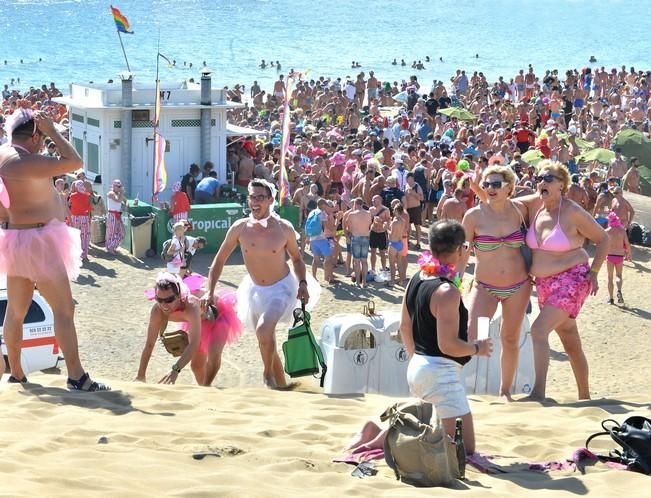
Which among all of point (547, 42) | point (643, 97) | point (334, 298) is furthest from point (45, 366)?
point (547, 42)

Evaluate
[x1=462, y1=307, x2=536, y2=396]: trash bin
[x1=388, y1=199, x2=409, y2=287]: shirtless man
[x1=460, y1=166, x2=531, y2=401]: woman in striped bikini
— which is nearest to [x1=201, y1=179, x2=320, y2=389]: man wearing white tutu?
[x1=460, y1=166, x2=531, y2=401]: woman in striped bikini

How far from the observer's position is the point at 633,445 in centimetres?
577

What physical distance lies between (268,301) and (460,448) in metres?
3.02

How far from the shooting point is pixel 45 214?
6969 mm

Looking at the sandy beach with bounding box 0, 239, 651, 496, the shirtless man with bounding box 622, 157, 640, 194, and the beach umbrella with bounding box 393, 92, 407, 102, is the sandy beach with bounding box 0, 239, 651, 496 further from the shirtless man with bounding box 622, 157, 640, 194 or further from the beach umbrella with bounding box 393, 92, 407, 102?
the beach umbrella with bounding box 393, 92, 407, 102

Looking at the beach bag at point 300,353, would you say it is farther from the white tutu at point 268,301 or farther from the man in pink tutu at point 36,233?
the man in pink tutu at point 36,233

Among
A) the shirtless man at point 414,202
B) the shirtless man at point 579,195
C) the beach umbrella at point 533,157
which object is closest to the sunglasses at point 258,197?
the shirtless man at point 414,202


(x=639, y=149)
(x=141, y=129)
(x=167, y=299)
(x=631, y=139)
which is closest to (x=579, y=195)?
(x=639, y=149)

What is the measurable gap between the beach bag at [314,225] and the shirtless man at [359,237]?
41 centimetres

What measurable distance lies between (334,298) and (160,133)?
6.15 meters

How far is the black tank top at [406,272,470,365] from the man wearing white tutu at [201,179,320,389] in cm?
265

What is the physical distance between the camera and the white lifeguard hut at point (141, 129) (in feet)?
64.0

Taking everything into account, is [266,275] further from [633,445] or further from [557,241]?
[633,445]

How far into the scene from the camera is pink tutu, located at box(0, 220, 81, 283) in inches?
271
